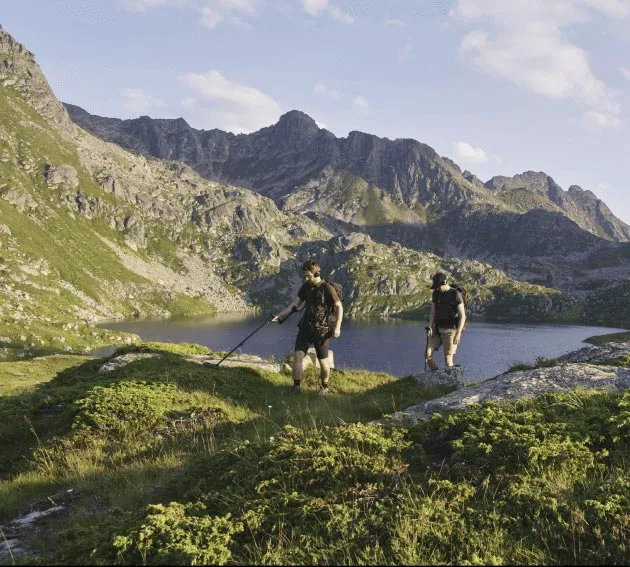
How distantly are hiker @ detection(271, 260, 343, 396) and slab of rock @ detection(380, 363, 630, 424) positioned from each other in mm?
5886

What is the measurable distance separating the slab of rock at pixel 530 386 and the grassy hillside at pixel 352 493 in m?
0.86

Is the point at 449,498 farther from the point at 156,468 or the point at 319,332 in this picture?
the point at 319,332

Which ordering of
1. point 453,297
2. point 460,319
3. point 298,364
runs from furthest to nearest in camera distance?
point 460,319
point 453,297
point 298,364

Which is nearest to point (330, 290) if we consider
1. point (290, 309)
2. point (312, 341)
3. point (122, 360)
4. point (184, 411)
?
point (290, 309)

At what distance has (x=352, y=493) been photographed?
507 centimetres

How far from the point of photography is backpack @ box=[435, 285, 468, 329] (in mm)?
16594

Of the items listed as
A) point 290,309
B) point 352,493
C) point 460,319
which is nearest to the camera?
point 352,493

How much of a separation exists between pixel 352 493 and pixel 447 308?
12607 millimetres

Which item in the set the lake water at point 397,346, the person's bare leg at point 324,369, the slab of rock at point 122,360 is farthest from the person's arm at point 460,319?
the lake water at point 397,346

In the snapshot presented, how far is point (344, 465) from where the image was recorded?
555 cm

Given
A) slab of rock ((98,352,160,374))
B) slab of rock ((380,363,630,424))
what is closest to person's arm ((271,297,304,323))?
slab of rock ((98,352,160,374))

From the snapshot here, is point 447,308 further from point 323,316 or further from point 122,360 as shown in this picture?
point 122,360

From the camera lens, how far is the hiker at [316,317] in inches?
581

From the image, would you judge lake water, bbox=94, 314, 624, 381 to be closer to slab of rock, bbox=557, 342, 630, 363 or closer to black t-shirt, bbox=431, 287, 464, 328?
black t-shirt, bbox=431, 287, 464, 328
